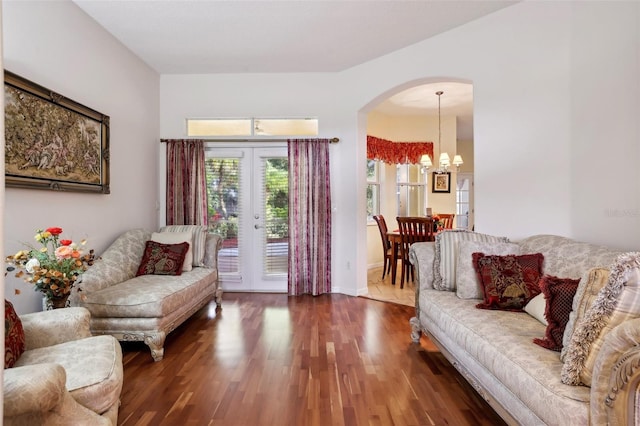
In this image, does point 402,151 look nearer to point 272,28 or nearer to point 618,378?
point 272,28

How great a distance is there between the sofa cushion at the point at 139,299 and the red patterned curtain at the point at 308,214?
167 cm

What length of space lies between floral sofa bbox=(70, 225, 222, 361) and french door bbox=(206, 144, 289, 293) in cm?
86

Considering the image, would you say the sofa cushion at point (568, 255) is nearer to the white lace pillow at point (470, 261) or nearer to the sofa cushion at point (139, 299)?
the white lace pillow at point (470, 261)

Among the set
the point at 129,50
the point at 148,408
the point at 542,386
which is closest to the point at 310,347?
the point at 148,408

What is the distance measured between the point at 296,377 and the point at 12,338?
157cm

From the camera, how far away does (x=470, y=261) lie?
263 cm

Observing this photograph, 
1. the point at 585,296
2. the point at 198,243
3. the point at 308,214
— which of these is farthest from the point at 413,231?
the point at 585,296

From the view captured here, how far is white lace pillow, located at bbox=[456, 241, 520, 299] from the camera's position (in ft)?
8.41

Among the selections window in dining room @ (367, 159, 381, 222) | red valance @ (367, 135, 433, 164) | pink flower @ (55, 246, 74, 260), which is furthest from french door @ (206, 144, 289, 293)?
pink flower @ (55, 246, 74, 260)

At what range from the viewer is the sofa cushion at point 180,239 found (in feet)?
12.0

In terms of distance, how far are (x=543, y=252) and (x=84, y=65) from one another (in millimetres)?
4231

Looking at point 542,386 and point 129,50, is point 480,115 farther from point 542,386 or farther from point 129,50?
point 129,50

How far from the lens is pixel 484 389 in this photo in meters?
1.82

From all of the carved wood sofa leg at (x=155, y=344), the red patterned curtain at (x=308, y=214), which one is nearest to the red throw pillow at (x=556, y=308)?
the carved wood sofa leg at (x=155, y=344)
